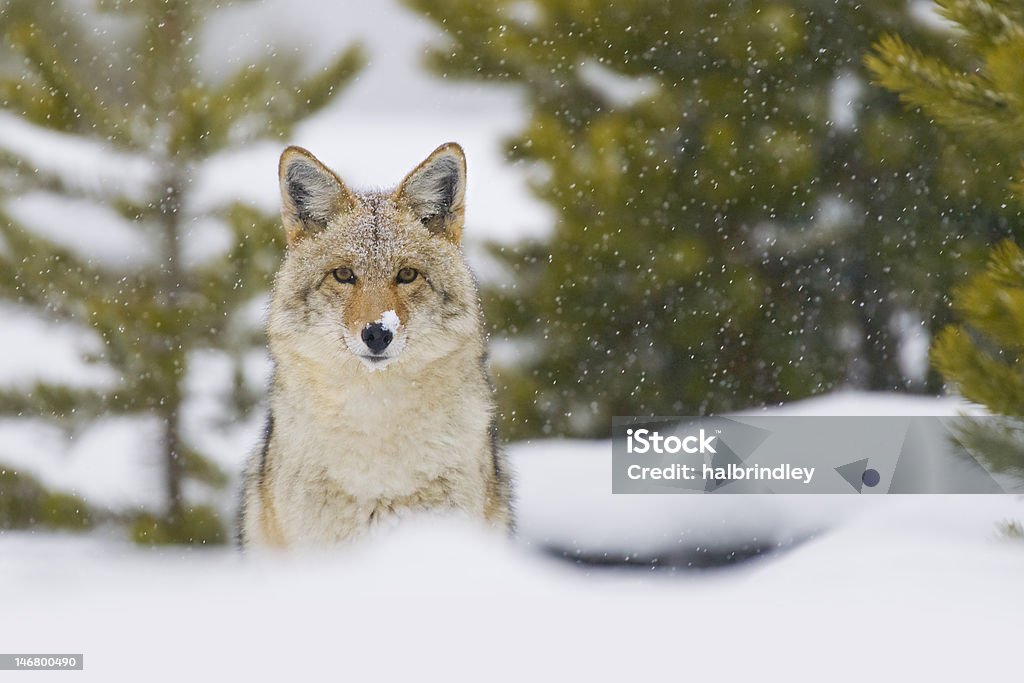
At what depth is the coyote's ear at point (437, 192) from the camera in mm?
4383

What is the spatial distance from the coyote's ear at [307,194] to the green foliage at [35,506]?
5.79 m

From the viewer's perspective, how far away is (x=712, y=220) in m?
9.04

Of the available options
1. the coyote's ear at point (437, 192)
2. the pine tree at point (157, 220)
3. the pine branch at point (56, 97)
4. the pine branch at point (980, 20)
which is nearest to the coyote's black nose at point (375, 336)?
the coyote's ear at point (437, 192)

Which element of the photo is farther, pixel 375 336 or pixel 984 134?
pixel 984 134

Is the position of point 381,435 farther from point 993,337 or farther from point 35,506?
point 35,506

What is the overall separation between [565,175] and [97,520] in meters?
4.92

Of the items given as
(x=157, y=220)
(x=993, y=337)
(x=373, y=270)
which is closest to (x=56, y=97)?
(x=157, y=220)

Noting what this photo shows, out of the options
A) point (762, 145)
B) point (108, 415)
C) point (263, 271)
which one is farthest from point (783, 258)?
point (108, 415)

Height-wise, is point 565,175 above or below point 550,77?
below

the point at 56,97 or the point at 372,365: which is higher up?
the point at 56,97

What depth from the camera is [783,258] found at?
908cm

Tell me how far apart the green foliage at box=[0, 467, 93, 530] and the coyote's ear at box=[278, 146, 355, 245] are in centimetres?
579

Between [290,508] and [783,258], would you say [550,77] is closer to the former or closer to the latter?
[783,258]

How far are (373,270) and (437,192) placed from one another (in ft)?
→ 1.57
